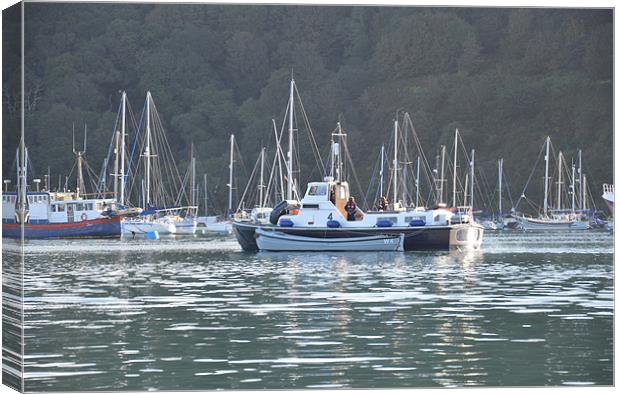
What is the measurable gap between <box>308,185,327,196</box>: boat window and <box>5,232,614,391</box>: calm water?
28.8 ft

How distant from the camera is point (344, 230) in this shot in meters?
42.8

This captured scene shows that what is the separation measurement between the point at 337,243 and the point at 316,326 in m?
24.4

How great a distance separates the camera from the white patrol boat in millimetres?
42781

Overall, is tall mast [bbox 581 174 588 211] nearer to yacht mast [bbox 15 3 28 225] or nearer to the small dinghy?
the small dinghy

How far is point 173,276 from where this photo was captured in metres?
30.1

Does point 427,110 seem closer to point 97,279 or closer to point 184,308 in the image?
point 97,279

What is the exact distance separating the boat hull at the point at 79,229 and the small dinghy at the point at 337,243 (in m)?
14.3

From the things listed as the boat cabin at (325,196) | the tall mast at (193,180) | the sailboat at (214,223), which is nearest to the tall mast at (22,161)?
the boat cabin at (325,196)

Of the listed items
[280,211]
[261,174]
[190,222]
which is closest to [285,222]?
[280,211]

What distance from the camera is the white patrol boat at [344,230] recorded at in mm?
42781

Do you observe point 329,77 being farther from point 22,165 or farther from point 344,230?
point 22,165

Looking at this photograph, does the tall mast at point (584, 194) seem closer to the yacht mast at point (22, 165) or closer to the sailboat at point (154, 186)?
the sailboat at point (154, 186)

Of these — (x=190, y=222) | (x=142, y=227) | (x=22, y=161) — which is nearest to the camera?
(x=22, y=161)

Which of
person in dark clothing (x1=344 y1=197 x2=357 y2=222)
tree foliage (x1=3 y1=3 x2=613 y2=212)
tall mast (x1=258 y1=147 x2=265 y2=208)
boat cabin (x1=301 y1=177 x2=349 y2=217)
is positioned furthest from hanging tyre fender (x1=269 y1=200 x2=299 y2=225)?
tall mast (x1=258 y1=147 x2=265 y2=208)
